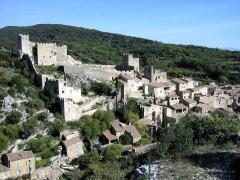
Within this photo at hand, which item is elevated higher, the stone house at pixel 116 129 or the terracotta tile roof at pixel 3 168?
the stone house at pixel 116 129

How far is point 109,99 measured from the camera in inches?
1647

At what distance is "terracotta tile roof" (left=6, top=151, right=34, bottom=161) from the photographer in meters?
31.9

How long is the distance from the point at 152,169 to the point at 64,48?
92.4ft

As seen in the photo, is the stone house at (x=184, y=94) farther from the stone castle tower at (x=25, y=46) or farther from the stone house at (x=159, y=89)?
the stone castle tower at (x=25, y=46)

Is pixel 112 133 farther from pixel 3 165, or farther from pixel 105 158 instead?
pixel 3 165

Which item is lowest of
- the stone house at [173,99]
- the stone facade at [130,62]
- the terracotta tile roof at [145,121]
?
the terracotta tile roof at [145,121]

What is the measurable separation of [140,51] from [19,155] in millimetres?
64016

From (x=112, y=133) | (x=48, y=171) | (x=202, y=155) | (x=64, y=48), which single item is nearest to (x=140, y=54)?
(x=64, y=48)

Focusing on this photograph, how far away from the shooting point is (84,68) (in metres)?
43.5

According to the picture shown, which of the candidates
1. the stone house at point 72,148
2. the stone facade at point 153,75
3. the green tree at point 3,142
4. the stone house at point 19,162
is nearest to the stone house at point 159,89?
the stone facade at point 153,75

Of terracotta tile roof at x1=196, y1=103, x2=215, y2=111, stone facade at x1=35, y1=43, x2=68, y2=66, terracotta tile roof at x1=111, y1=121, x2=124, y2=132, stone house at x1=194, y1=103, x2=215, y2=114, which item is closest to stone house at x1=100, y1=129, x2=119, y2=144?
terracotta tile roof at x1=111, y1=121, x2=124, y2=132

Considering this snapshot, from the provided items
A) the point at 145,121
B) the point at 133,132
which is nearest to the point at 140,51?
the point at 145,121

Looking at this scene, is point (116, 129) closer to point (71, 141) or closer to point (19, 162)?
point (71, 141)

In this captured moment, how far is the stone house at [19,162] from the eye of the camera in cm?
3186
